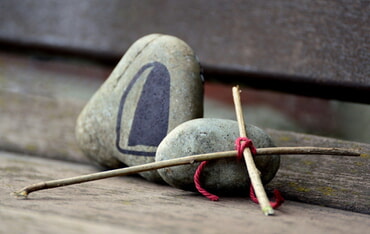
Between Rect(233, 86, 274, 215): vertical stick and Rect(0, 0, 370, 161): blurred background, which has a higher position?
Rect(0, 0, 370, 161): blurred background

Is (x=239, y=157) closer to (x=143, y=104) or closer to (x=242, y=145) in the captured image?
(x=242, y=145)

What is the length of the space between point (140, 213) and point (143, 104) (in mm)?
450

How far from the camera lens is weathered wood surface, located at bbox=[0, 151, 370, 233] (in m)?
0.64

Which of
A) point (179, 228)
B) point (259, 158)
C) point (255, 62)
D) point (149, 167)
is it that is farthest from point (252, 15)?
point (179, 228)

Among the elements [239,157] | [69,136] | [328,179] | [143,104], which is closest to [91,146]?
[143,104]

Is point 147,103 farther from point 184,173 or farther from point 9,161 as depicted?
point 9,161

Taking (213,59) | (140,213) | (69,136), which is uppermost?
(213,59)

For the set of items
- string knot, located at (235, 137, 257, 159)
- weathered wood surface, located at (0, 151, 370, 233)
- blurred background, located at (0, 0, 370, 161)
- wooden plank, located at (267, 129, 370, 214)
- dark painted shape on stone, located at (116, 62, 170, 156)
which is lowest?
weathered wood surface, located at (0, 151, 370, 233)

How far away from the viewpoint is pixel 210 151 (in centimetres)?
97

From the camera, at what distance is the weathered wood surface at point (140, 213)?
25.3 inches

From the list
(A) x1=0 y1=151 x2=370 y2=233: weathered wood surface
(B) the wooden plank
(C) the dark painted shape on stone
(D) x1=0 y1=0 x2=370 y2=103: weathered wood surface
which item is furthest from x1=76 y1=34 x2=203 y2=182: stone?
(D) x1=0 y1=0 x2=370 y2=103: weathered wood surface

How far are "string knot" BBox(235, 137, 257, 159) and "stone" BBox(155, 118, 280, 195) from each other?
0.03 meters

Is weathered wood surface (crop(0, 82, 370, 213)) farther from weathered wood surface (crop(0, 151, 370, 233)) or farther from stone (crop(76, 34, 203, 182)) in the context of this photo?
stone (crop(76, 34, 203, 182))

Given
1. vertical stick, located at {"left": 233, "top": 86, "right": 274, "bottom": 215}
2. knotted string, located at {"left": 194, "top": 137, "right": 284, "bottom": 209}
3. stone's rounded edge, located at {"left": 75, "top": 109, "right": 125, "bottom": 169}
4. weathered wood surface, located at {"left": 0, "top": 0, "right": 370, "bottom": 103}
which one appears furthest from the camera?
weathered wood surface, located at {"left": 0, "top": 0, "right": 370, "bottom": 103}
